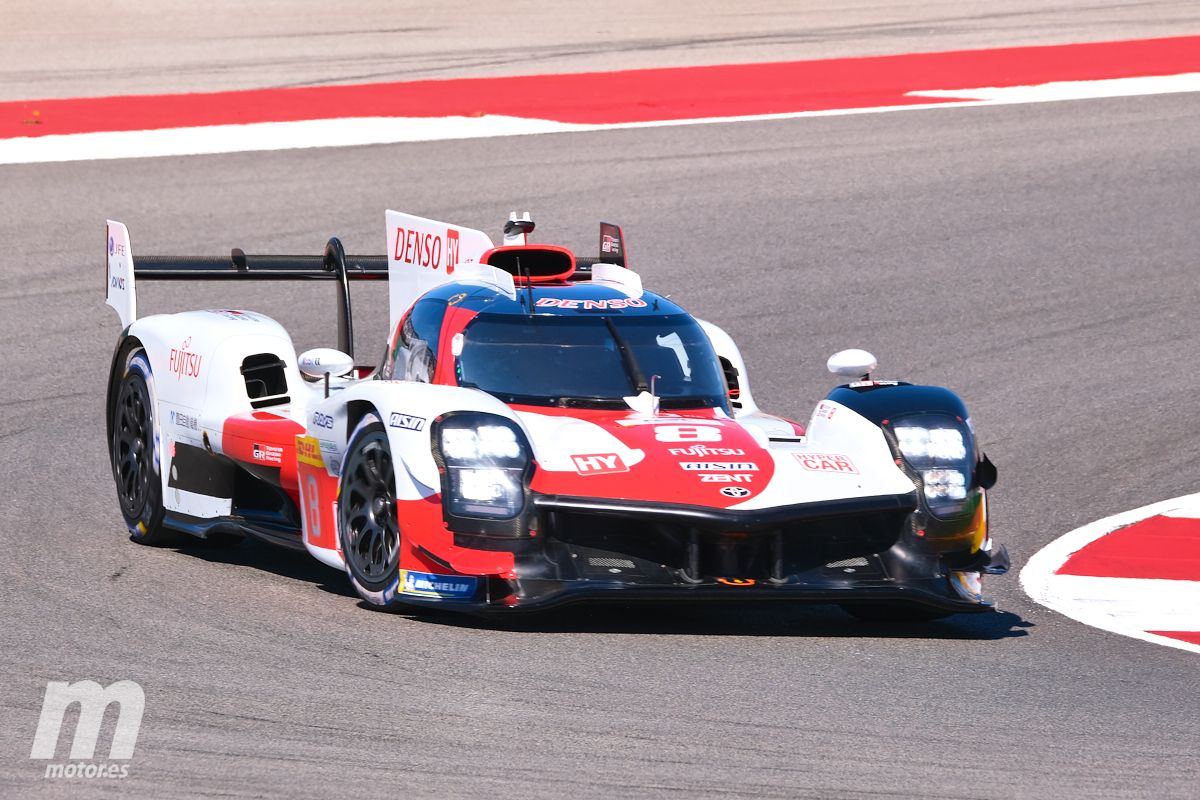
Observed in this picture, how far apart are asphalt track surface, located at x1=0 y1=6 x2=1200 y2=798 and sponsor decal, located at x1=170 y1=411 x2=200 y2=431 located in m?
0.58

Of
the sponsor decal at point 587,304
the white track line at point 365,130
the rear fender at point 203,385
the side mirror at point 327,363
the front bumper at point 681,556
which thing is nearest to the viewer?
the front bumper at point 681,556

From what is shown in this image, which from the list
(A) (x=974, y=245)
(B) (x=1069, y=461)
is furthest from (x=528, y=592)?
(A) (x=974, y=245)

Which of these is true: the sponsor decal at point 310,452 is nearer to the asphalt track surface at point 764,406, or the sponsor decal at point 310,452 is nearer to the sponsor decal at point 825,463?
the asphalt track surface at point 764,406

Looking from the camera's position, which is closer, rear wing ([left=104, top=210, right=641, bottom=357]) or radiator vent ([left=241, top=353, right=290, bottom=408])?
radiator vent ([left=241, top=353, right=290, bottom=408])

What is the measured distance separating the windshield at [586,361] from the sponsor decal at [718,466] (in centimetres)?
80

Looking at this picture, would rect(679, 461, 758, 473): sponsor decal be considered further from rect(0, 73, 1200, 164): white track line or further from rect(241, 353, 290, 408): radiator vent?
rect(0, 73, 1200, 164): white track line

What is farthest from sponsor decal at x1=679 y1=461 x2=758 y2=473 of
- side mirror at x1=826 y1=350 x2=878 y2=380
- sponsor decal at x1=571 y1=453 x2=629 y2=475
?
side mirror at x1=826 y1=350 x2=878 y2=380

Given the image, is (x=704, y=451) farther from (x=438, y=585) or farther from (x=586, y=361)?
(x=438, y=585)

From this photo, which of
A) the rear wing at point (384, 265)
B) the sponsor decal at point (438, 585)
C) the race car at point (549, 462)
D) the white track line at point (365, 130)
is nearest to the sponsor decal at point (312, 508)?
the race car at point (549, 462)

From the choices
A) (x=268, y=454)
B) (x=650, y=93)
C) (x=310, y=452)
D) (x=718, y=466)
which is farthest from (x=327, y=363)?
(x=650, y=93)

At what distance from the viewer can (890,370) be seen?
1327 cm

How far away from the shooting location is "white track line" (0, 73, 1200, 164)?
60.5 feet

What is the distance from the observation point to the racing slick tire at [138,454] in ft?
29.3

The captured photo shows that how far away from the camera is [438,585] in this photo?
685 centimetres
